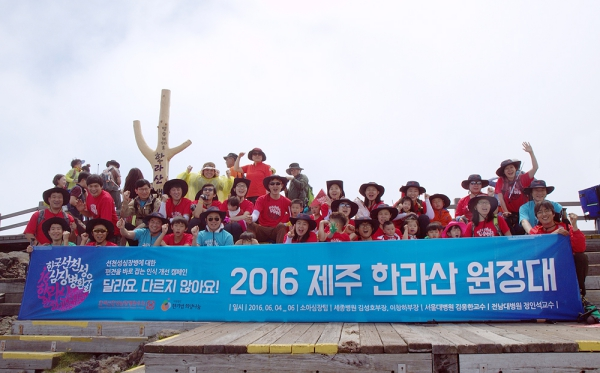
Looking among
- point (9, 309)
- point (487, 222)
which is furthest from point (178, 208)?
point (487, 222)

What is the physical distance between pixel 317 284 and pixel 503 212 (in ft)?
12.9

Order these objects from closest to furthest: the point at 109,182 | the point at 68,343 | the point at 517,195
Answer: the point at 68,343 → the point at 517,195 → the point at 109,182

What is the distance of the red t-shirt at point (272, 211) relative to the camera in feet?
29.0

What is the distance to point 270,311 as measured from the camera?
568cm

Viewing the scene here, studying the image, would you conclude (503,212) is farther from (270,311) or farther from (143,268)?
(143,268)

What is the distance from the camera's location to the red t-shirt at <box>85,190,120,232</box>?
314 inches

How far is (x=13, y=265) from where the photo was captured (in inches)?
436

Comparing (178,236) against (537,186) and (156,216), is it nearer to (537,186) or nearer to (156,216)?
(156,216)

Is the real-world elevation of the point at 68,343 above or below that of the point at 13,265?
below

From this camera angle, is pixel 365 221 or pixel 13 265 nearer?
pixel 365 221

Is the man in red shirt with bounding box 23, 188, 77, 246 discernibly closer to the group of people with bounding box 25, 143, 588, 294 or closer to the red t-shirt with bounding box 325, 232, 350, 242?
the group of people with bounding box 25, 143, 588, 294

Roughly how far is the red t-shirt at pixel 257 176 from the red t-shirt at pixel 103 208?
3.17 metres

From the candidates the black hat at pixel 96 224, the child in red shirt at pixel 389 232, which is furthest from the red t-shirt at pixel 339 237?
the black hat at pixel 96 224

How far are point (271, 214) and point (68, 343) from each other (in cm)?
402
